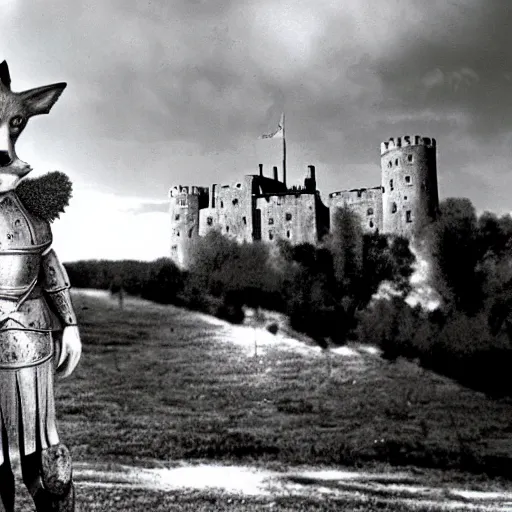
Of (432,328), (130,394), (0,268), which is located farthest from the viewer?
(432,328)

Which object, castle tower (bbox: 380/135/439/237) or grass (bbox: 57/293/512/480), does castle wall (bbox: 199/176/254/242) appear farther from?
castle tower (bbox: 380/135/439/237)

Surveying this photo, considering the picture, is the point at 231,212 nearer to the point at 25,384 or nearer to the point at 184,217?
the point at 184,217

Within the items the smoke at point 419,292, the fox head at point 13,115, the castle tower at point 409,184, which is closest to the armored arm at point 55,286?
the fox head at point 13,115

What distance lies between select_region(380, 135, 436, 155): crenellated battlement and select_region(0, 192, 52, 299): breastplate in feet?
20.3

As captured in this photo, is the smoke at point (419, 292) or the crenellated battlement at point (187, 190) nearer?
the crenellated battlement at point (187, 190)

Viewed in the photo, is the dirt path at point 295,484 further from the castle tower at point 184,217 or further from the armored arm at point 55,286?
the armored arm at point 55,286

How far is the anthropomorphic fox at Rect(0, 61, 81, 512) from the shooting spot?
225 centimetres

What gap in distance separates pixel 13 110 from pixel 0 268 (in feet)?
1.82

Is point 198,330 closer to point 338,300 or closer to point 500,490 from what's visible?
point 338,300

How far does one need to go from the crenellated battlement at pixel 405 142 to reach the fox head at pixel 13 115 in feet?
19.8

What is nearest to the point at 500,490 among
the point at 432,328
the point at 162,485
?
the point at 432,328

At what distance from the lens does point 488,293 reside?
7695 mm

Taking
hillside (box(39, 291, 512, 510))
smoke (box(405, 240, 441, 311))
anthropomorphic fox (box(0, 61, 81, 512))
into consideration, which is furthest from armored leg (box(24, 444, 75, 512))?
smoke (box(405, 240, 441, 311))

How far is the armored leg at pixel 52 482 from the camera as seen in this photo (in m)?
2.26
